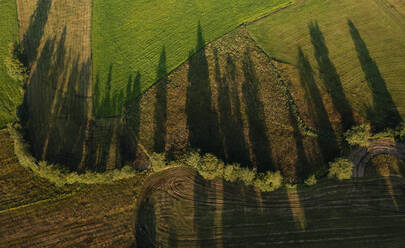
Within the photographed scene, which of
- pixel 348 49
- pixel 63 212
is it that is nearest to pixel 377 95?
pixel 348 49

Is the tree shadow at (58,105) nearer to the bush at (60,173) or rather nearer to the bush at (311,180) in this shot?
the bush at (60,173)

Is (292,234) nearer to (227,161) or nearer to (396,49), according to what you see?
(227,161)

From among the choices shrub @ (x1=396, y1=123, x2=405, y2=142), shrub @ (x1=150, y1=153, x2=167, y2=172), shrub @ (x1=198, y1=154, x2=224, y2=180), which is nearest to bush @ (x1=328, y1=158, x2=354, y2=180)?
shrub @ (x1=396, y1=123, x2=405, y2=142)

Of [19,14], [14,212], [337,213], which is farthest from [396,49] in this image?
[19,14]

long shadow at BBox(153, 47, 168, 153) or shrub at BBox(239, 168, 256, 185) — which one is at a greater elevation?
long shadow at BBox(153, 47, 168, 153)

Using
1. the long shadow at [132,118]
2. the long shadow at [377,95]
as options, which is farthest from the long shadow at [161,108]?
the long shadow at [377,95]

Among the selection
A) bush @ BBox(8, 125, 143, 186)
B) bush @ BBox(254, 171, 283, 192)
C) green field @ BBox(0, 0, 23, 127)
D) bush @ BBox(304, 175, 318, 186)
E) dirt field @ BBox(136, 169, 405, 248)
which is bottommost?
dirt field @ BBox(136, 169, 405, 248)

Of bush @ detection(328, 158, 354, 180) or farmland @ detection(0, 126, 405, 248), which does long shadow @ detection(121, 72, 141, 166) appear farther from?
bush @ detection(328, 158, 354, 180)
